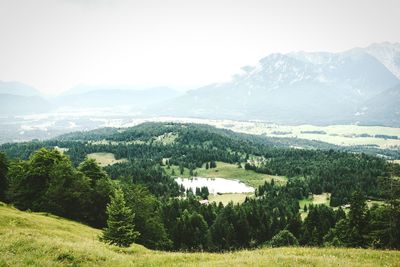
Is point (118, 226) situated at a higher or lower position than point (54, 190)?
lower

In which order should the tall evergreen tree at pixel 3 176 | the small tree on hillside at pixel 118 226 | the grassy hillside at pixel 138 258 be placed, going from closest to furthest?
the grassy hillside at pixel 138 258
the small tree on hillside at pixel 118 226
the tall evergreen tree at pixel 3 176

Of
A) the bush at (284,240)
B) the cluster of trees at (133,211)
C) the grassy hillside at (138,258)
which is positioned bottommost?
the bush at (284,240)

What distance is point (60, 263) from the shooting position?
20875 mm

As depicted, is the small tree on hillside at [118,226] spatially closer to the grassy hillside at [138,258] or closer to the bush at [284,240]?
the grassy hillside at [138,258]

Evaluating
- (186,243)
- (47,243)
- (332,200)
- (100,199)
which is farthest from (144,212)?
(332,200)

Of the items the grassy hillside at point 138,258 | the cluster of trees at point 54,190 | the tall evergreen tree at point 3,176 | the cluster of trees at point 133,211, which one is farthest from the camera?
the tall evergreen tree at point 3,176

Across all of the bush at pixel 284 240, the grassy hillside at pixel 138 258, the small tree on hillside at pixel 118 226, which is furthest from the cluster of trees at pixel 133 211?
the grassy hillside at pixel 138 258

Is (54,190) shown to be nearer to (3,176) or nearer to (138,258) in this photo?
(3,176)

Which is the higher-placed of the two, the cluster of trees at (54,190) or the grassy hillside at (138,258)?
the grassy hillside at (138,258)

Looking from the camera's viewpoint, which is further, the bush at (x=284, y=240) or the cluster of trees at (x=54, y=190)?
the bush at (x=284, y=240)

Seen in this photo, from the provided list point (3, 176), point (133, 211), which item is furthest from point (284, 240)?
point (3, 176)

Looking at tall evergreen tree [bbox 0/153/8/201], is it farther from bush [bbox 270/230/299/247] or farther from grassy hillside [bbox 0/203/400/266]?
bush [bbox 270/230/299/247]

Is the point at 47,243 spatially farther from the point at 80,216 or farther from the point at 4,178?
→ the point at 4,178

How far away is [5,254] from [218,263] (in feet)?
41.5
